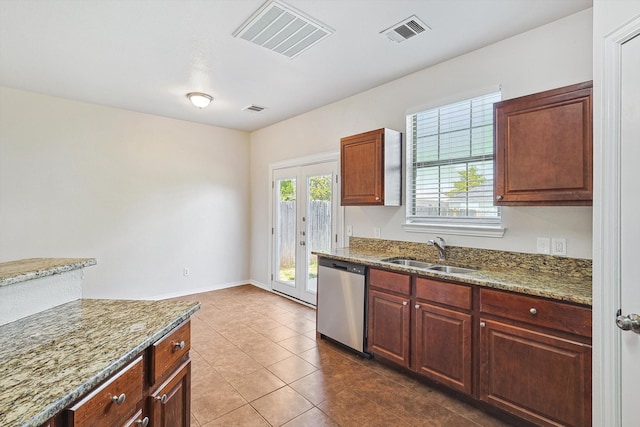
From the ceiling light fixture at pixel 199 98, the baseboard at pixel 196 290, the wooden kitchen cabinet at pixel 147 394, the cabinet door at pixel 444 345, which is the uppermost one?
the ceiling light fixture at pixel 199 98

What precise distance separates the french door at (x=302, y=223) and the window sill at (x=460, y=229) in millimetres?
1192

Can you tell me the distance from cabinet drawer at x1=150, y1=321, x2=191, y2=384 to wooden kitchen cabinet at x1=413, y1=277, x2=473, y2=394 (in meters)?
1.74

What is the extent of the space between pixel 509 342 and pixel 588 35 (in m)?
2.18

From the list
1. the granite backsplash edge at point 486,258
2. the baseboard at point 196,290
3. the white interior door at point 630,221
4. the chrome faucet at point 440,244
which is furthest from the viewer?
the baseboard at point 196,290

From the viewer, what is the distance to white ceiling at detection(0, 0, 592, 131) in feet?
7.36

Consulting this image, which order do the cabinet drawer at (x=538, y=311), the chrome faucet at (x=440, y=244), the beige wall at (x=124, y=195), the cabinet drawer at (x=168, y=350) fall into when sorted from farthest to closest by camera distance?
the beige wall at (x=124, y=195) < the chrome faucet at (x=440, y=244) < the cabinet drawer at (x=538, y=311) < the cabinet drawer at (x=168, y=350)

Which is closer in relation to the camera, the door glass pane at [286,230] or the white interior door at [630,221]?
the white interior door at [630,221]

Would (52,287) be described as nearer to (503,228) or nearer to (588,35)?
(503,228)

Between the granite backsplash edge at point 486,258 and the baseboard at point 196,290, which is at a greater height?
the granite backsplash edge at point 486,258

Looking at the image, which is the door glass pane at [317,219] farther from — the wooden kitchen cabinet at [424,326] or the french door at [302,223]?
the wooden kitchen cabinet at [424,326]

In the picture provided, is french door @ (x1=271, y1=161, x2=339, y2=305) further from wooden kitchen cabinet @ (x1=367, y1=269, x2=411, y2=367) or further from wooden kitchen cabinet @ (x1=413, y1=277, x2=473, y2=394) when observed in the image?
wooden kitchen cabinet @ (x1=413, y1=277, x2=473, y2=394)

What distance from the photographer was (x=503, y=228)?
2.57 metres

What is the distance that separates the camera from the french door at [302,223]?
4340mm

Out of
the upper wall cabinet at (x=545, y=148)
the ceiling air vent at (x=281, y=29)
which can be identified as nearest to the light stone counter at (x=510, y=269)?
the upper wall cabinet at (x=545, y=148)
